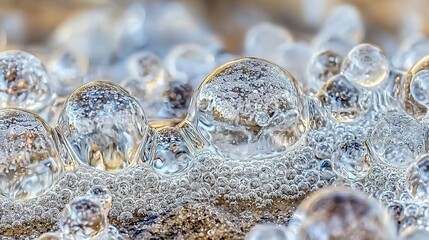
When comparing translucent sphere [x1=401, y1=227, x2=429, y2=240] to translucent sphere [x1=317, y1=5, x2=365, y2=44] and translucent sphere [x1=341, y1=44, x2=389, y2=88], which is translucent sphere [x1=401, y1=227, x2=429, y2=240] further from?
translucent sphere [x1=317, y1=5, x2=365, y2=44]

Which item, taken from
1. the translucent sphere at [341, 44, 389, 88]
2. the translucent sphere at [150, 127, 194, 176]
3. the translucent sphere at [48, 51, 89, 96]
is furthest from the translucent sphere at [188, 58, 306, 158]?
the translucent sphere at [48, 51, 89, 96]

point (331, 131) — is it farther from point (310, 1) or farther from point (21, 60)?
point (310, 1)

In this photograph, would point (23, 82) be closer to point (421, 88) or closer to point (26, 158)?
point (26, 158)

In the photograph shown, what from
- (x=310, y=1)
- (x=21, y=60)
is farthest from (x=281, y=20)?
(x=21, y=60)

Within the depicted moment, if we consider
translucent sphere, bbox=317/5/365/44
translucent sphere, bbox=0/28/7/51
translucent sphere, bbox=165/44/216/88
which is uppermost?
translucent sphere, bbox=317/5/365/44

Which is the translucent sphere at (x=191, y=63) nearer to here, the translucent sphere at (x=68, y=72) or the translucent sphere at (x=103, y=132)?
the translucent sphere at (x=68, y=72)

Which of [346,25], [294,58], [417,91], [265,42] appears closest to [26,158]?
[417,91]

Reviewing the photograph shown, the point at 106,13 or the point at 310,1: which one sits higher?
the point at 310,1
